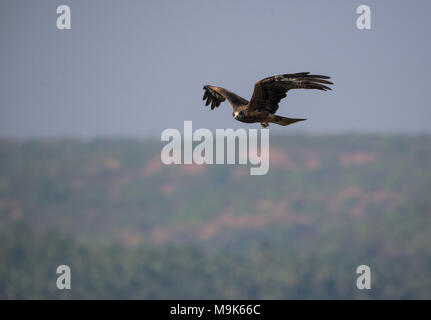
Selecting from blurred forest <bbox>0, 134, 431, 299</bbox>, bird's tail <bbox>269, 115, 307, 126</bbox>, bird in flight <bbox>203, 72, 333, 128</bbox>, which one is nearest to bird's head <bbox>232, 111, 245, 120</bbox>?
bird in flight <bbox>203, 72, 333, 128</bbox>

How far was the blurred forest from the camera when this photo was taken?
10394 cm

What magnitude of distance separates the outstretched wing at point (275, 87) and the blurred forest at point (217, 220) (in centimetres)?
7430

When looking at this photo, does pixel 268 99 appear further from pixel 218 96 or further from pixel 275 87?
pixel 218 96

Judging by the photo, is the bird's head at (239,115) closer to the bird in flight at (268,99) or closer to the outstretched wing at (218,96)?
the bird in flight at (268,99)

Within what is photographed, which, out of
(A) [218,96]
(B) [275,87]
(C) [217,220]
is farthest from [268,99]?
(C) [217,220]

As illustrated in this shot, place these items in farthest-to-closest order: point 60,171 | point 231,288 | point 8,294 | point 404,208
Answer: point 60,171 < point 404,208 < point 231,288 < point 8,294

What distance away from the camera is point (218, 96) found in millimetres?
26328

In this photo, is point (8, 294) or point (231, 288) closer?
point (8, 294)

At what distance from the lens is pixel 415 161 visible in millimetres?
151125

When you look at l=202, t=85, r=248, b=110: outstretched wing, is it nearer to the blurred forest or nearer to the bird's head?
the bird's head

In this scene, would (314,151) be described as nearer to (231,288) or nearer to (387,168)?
(387,168)
